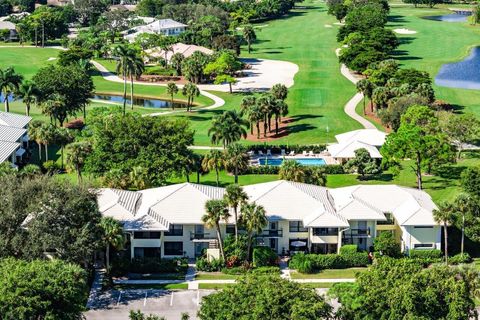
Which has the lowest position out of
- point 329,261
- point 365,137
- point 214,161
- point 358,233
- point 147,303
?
point 147,303

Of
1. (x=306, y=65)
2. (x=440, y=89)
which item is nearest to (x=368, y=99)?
(x=440, y=89)

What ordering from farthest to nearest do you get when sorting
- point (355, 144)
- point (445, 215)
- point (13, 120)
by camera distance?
point (13, 120)
point (355, 144)
point (445, 215)

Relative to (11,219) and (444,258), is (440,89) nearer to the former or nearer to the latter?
(444,258)

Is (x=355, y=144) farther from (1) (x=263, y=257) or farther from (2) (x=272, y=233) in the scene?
(1) (x=263, y=257)

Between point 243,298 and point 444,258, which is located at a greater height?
point 243,298

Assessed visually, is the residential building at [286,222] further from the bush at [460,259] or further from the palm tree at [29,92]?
the palm tree at [29,92]

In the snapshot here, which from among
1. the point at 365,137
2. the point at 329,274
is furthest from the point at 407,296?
the point at 365,137
